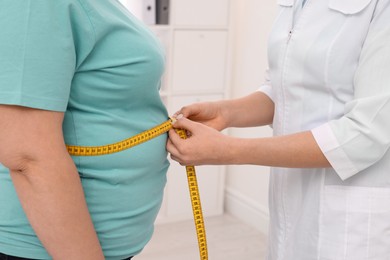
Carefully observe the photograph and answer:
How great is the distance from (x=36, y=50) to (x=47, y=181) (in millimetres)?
237

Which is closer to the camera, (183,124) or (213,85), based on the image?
(183,124)

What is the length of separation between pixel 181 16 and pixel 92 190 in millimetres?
2209

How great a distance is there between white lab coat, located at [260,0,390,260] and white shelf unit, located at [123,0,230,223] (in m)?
1.76

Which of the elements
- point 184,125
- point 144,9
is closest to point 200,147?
point 184,125

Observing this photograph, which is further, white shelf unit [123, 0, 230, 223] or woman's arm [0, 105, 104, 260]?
white shelf unit [123, 0, 230, 223]

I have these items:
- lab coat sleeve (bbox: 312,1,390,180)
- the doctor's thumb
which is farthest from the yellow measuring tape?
lab coat sleeve (bbox: 312,1,390,180)

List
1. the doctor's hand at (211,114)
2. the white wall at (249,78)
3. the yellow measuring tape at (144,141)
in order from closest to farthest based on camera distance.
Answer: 1. the yellow measuring tape at (144,141)
2. the doctor's hand at (211,114)
3. the white wall at (249,78)

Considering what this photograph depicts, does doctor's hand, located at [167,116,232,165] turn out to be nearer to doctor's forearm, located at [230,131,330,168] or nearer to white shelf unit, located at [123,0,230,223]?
doctor's forearm, located at [230,131,330,168]

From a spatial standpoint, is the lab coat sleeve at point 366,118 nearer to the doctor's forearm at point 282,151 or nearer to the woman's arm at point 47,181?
the doctor's forearm at point 282,151

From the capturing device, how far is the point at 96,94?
3.45ft

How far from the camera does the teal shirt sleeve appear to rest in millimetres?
899

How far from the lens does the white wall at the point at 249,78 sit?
3.25 meters

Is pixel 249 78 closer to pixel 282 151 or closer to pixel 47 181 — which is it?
pixel 282 151

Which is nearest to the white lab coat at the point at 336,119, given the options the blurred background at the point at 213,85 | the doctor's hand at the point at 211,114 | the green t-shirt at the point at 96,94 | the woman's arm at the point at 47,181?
the doctor's hand at the point at 211,114
